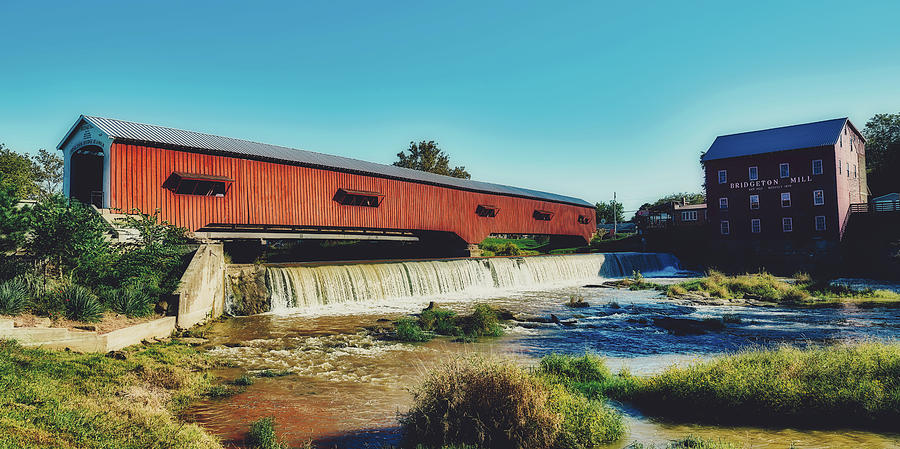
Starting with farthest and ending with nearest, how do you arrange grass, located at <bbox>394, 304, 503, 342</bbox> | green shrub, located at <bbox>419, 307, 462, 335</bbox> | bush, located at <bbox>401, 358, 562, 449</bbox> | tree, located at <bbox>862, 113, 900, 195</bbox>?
tree, located at <bbox>862, 113, 900, 195</bbox> < green shrub, located at <bbox>419, 307, 462, 335</bbox> < grass, located at <bbox>394, 304, 503, 342</bbox> < bush, located at <bbox>401, 358, 562, 449</bbox>

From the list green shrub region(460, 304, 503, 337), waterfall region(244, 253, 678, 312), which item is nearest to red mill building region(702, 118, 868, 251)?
waterfall region(244, 253, 678, 312)

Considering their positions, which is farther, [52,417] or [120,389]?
[120,389]

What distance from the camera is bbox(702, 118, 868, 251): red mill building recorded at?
35781 millimetres

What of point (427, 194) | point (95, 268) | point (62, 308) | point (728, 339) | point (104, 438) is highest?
point (427, 194)

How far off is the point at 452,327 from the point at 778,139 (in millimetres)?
38282

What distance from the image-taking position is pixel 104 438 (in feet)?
15.4

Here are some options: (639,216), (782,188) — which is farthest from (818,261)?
(639,216)

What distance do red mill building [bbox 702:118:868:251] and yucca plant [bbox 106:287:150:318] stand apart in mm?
38974

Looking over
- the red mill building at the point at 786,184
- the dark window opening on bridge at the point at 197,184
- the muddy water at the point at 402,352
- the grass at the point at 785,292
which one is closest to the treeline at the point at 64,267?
the muddy water at the point at 402,352

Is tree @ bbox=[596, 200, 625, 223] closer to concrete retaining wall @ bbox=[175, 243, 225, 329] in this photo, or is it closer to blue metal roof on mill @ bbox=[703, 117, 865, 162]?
blue metal roof on mill @ bbox=[703, 117, 865, 162]

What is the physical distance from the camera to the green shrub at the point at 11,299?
885 centimetres

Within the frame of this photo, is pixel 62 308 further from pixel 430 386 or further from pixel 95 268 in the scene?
pixel 430 386

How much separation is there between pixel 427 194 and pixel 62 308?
2119 cm

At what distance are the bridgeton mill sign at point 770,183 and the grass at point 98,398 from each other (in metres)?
41.9
